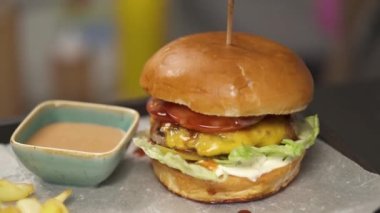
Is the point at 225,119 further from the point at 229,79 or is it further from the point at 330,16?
the point at 330,16

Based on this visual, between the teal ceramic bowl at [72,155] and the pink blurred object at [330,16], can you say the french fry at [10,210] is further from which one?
the pink blurred object at [330,16]

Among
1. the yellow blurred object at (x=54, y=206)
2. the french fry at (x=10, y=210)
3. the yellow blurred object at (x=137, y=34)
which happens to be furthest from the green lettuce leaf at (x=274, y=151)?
the yellow blurred object at (x=137, y=34)

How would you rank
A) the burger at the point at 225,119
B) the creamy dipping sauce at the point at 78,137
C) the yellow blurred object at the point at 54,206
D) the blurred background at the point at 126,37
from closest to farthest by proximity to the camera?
1. the yellow blurred object at the point at 54,206
2. the burger at the point at 225,119
3. the creamy dipping sauce at the point at 78,137
4. the blurred background at the point at 126,37

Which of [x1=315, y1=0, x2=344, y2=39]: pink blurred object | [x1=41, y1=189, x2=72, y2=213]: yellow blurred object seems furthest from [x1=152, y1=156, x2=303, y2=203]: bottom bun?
[x1=315, y1=0, x2=344, y2=39]: pink blurred object

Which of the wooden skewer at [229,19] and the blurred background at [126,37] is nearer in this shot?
the wooden skewer at [229,19]

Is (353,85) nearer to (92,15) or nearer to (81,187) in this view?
(81,187)

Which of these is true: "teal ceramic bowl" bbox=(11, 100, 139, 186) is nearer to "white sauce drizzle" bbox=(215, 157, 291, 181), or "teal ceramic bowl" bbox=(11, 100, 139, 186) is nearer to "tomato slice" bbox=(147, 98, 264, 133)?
"tomato slice" bbox=(147, 98, 264, 133)

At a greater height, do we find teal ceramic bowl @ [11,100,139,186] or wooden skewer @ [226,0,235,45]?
wooden skewer @ [226,0,235,45]
